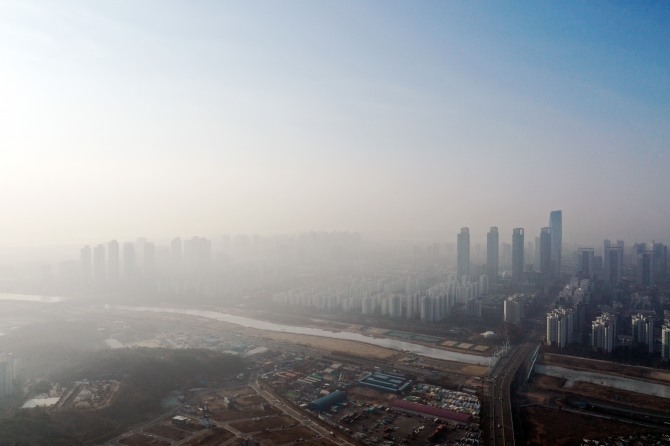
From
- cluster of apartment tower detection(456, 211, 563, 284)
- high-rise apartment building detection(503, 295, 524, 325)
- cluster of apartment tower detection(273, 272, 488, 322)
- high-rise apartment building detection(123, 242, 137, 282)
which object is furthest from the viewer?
high-rise apartment building detection(123, 242, 137, 282)

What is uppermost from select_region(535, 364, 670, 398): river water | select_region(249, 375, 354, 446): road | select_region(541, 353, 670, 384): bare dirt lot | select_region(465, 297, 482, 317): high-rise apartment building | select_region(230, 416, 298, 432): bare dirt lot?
select_region(465, 297, 482, 317): high-rise apartment building

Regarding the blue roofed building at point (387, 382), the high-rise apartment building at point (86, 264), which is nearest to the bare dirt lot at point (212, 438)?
the blue roofed building at point (387, 382)

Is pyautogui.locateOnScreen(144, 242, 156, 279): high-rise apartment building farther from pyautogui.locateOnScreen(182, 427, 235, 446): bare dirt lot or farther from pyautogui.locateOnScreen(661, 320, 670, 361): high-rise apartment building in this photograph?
pyautogui.locateOnScreen(661, 320, 670, 361): high-rise apartment building

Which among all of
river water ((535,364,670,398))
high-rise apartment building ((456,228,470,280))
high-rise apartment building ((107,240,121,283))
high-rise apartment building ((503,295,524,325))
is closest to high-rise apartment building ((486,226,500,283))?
high-rise apartment building ((456,228,470,280))

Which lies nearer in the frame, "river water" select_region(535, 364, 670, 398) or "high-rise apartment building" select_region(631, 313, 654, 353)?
"river water" select_region(535, 364, 670, 398)

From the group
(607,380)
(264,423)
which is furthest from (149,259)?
(607,380)

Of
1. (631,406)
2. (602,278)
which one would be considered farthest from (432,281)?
(631,406)
